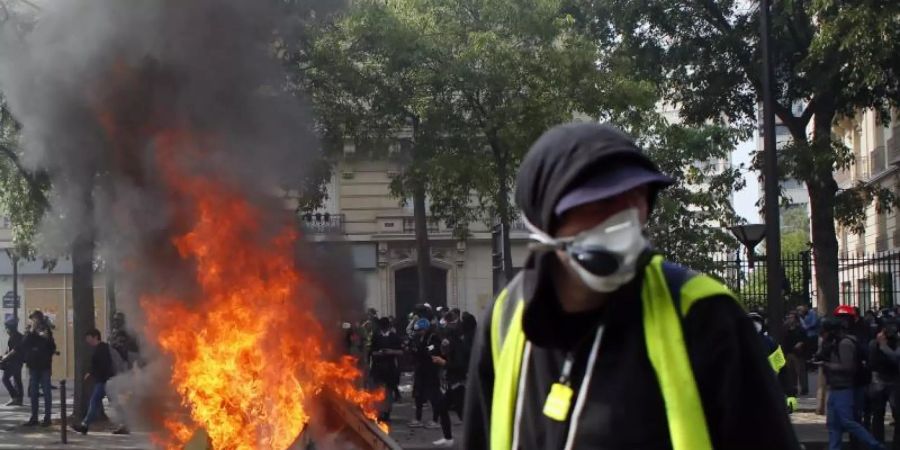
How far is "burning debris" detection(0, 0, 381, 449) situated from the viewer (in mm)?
11680

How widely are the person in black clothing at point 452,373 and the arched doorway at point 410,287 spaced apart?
18884 millimetres

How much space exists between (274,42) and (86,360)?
5.38 metres

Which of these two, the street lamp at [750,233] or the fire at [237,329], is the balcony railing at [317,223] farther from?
the street lamp at [750,233]

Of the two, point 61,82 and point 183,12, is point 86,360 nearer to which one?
point 61,82

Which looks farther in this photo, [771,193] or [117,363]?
[117,363]

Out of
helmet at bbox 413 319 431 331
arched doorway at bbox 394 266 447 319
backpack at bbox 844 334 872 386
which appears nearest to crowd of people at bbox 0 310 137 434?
helmet at bbox 413 319 431 331

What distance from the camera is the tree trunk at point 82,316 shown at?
1539 cm

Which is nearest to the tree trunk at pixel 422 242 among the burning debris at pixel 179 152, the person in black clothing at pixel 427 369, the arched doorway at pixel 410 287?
the person in black clothing at pixel 427 369

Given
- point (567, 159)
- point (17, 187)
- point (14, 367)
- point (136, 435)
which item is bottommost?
point (136, 435)

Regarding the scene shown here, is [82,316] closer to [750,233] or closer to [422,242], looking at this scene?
[422,242]

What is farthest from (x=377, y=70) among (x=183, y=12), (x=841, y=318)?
(x=841, y=318)

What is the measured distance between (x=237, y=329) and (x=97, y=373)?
504 centimetres

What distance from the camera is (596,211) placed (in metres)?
1.72

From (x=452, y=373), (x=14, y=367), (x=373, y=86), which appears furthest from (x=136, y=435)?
(x=373, y=86)
